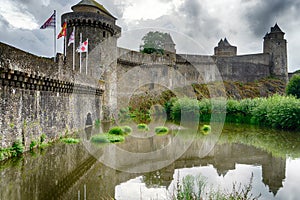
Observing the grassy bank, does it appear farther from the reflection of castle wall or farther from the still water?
the reflection of castle wall

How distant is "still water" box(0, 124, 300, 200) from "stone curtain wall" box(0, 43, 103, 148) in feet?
3.45

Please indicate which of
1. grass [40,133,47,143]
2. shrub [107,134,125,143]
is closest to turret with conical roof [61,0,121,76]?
shrub [107,134,125,143]

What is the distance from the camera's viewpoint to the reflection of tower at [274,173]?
8449mm

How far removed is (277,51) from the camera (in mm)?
54125

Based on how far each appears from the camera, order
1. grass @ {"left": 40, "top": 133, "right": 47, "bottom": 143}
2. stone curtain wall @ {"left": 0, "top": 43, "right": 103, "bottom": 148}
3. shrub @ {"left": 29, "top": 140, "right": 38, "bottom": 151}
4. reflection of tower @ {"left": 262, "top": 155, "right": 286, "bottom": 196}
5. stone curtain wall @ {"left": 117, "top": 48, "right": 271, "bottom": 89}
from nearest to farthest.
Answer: reflection of tower @ {"left": 262, "top": 155, "right": 286, "bottom": 196}, stone curtain wall @ {"left": 0, "top": 43, "right": 103, "bottom": 148}, shrub @ {"left": 29, "top": 140, "right": 38, "bottom": 151}, grass @ {"left": 40, "top": 133, "right": 47, "bottom": 143}, stone curtain wall @ {"left": 117, "top": 48, "right": 271, "bottom": 89}

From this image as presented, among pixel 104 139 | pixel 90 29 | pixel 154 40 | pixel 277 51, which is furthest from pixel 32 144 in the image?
pixel 277 51

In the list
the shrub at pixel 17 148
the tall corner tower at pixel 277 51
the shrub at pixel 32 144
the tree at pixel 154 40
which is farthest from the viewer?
the tall corner tower at pixel 277 51

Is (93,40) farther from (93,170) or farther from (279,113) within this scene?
(93,170)

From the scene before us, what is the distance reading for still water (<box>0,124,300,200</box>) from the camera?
7.43m

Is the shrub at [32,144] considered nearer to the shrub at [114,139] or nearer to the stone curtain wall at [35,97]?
the stone curtain wall at [35,97]

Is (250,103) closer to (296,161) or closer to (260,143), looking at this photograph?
(260,143)

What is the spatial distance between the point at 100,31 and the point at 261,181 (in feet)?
68.8

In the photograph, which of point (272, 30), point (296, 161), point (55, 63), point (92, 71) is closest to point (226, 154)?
point (296, 161)

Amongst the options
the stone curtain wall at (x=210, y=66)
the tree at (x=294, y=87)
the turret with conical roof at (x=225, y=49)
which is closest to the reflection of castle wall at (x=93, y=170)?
the stone curtain wall at (x=210, y=66)
